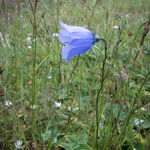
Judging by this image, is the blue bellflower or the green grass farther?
the green grass

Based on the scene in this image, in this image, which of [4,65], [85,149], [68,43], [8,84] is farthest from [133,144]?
[4,65]

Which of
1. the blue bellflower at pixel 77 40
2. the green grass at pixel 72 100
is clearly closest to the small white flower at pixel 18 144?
the green grass at pixel 72 100

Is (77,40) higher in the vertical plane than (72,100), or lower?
higher

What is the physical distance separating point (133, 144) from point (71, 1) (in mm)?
3413

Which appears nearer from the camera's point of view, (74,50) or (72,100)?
(74,50)

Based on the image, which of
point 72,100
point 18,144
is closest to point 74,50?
point 18,144

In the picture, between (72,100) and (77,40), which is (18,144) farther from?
(77,40)

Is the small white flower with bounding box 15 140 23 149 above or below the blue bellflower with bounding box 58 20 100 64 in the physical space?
below

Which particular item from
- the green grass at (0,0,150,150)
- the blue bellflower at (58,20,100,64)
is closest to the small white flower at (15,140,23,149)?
the green grass at (0,0,150,150)

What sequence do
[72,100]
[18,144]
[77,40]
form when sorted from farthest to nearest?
1. [72,100]
2. [18,144]
3. [77,40]

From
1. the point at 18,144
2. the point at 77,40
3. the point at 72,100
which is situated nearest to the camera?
the point at 77,40

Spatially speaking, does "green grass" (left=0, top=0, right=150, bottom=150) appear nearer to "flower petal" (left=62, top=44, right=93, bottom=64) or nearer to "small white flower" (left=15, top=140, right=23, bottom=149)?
"small white flower" (left=15, top=140, right=23, bottom=149)

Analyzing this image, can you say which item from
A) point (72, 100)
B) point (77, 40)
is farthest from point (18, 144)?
point (77, 40)

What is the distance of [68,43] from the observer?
4.75 feet
